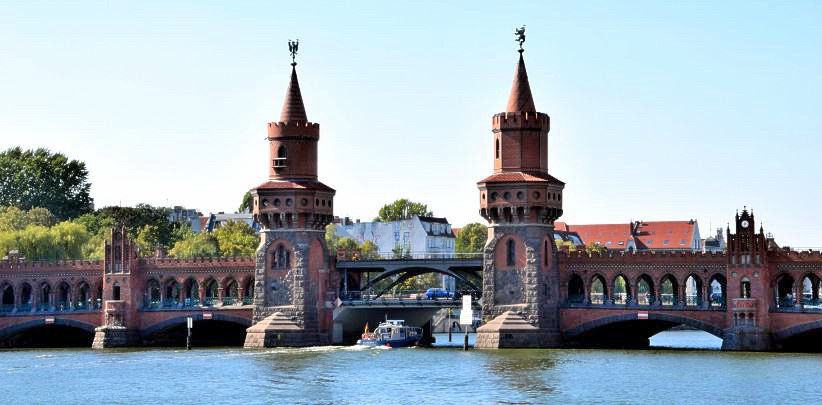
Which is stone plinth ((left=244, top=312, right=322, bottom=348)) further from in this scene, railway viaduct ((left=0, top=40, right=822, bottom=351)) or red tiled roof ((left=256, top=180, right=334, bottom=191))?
red tiled roof ((left=256, top=180, right=334, bottom=191))

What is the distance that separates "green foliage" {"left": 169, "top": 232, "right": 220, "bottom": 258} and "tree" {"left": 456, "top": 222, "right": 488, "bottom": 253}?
34684mm

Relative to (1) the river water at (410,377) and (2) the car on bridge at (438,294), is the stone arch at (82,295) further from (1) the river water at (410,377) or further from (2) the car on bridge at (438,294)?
(2) the car on bridge at (438,294)

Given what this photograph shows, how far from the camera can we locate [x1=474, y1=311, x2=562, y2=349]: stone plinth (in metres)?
104

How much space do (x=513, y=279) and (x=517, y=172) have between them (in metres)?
7.04

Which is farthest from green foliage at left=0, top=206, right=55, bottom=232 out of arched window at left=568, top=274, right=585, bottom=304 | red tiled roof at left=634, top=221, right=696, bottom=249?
red tiled roof at left=634, top=221, right=696, bottom=249

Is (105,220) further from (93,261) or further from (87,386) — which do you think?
(87,386)

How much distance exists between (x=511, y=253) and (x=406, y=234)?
Answer: 8518cm

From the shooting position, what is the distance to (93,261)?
119m

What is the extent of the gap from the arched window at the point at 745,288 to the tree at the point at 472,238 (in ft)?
277

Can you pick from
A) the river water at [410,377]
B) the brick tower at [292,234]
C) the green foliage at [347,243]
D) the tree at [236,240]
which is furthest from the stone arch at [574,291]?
the green foliage at [347,243]

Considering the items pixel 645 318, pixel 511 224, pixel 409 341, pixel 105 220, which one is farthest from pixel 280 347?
pixel 105 220

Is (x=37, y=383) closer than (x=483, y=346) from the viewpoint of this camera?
Yes

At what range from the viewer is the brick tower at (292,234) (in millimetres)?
109438

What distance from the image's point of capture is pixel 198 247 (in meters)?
158
